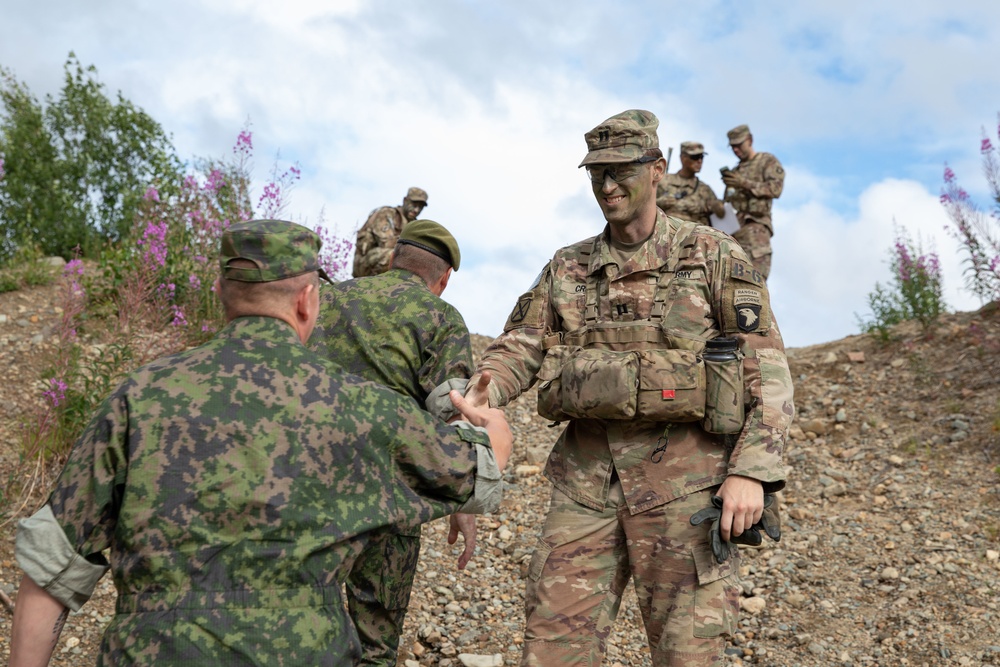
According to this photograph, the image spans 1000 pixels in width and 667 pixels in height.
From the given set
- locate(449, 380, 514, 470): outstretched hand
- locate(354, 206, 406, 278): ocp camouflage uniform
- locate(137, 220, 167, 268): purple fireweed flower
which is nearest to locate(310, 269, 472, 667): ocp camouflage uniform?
locate(449, 380, 514, 470): outstretched hand

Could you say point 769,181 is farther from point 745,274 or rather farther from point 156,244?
point 745,274

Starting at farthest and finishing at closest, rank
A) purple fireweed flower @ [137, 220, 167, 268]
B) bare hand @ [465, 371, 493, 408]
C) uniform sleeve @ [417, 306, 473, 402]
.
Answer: purple fireweed flower @ [137, 220, 167, 268]
uniform sleeve @ [417, 306, 473, 402]
bare hand @ [465, 371, 493, 408]

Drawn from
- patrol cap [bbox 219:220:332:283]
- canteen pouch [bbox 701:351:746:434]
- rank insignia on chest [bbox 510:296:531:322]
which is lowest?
canteen pouch [bbox 701:351:746:434]

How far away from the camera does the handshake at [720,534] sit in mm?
3227

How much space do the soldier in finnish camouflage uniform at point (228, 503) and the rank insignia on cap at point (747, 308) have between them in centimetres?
156

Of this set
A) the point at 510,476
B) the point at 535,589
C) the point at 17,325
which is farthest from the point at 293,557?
the point at 17,325

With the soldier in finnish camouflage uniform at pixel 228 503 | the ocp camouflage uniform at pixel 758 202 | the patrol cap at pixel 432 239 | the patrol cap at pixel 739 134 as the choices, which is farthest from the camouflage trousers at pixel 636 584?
the patrol cap at pixel 739 134

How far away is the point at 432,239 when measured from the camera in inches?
172

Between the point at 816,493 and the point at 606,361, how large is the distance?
17.5ft

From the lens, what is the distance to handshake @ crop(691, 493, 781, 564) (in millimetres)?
3227

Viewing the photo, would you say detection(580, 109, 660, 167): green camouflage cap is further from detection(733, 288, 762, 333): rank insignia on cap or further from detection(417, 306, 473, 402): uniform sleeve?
detection(417, 306, 473, 402): uniform sleeve

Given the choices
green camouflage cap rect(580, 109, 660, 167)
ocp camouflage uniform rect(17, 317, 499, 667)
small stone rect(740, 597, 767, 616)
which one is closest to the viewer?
ocp camouflage uniform rect(17, 317, 499, 667)

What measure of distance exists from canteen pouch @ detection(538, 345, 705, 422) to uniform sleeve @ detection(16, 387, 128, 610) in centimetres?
171

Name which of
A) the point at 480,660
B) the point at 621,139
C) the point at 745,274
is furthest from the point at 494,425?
the point at 480,660
